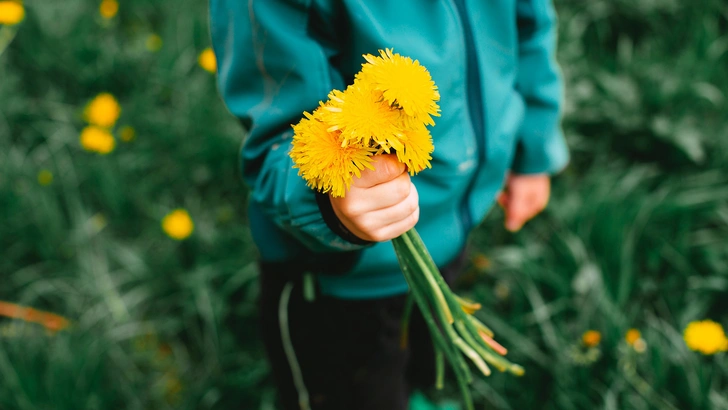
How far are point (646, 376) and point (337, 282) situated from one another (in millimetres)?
910

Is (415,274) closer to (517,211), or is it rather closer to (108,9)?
(517,211)

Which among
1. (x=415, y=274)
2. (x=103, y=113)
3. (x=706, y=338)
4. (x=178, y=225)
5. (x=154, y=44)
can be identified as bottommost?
(x=706, y=338)

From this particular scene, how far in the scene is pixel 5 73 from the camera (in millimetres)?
2271

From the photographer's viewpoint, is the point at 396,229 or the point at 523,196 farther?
the point at 523,196

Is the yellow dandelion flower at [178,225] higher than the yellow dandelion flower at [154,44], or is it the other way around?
the yellow dandelion flower at [154,44]

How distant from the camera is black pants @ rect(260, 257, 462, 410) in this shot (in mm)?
1122

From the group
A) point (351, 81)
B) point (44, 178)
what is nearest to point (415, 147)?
point (351, 81)

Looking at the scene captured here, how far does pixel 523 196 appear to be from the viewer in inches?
54.7

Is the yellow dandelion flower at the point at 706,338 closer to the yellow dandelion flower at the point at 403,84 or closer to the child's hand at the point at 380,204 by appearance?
the child's hand at the point at 380,204

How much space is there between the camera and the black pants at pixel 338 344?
1.12 m

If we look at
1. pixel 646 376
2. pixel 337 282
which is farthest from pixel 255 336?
pixel 646 376

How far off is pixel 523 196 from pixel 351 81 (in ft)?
2.21

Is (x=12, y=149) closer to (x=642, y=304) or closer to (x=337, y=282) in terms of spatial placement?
(x=337, y=282)

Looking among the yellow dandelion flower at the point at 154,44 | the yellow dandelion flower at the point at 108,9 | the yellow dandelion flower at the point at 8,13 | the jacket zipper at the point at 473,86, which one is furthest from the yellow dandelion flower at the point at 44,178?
the jacket zipper at the point at 473,86
